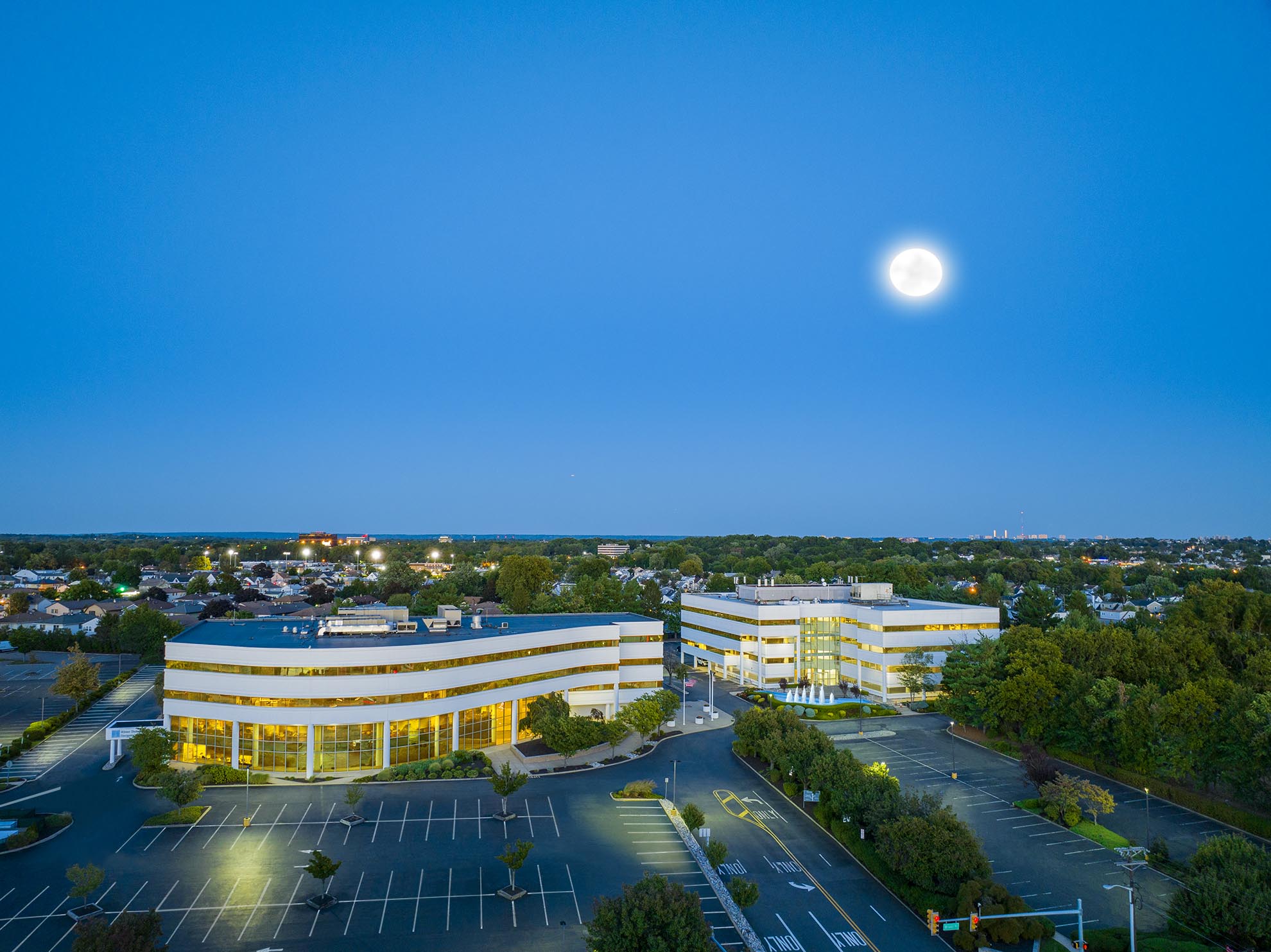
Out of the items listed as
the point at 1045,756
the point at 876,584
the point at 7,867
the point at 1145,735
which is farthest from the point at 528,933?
the point at 876,584

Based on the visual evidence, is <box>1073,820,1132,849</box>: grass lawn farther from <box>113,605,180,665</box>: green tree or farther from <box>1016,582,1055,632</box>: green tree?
<box>113,605,180,665</box>: green tree

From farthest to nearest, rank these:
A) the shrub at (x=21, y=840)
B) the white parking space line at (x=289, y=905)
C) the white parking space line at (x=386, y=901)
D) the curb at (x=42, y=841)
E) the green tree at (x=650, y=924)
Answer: the shrub at (x=21, y=840), the curb at (x=42, y=841), the white parking space line at (x=386, y=901), the white parking space line at (x=289, y=905), the green tree at (x=650, y=924)

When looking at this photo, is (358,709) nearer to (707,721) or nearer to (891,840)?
(707,721)

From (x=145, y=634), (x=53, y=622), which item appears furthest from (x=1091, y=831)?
(x=53, y=622)

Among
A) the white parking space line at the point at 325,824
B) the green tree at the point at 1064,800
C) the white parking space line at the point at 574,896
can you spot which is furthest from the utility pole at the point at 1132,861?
the white parking space line at the point at 325,824

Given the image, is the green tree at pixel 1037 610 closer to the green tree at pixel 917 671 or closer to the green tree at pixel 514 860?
the green tree at pixel 917 671

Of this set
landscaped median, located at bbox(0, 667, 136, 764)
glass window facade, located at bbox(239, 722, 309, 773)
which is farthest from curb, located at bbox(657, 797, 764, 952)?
landscaped median, located at bbox(0, 667, 136, 764)
